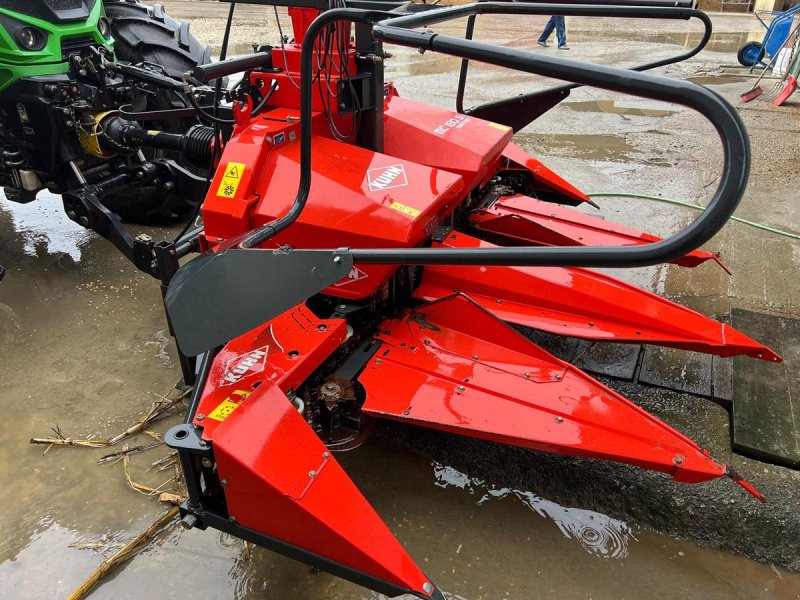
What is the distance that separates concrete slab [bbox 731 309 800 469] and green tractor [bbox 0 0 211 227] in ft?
8.88

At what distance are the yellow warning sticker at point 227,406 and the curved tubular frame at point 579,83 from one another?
0.49m

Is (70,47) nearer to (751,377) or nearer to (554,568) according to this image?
(554,568)

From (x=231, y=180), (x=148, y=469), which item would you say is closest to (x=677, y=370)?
(x=231, y=180)

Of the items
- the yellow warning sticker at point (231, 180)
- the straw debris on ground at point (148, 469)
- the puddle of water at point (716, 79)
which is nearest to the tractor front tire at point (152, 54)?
the yellow warning sticker at point (231, 180)

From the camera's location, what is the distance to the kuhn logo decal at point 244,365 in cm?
181

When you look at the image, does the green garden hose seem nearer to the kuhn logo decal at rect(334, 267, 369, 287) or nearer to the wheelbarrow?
the kuhn logo decal at rect(334, 267, 369, 287)

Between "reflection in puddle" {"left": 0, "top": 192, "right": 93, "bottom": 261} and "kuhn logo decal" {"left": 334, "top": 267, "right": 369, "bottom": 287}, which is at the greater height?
"kuhn logo decal" {"left": 334, "top": 267, "right": 369, "bottom": 287}

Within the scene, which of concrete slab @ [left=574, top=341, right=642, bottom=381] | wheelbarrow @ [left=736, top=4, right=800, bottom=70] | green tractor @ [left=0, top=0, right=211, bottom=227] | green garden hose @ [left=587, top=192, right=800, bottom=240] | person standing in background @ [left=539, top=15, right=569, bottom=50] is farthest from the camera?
person standing in background @ [left=539, top=15, right=569, bottom=50]

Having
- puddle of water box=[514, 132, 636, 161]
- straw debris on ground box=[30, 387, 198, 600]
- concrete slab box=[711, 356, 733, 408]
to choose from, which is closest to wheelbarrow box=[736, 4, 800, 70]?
puddle of water box=[514, 132, 636, 161]

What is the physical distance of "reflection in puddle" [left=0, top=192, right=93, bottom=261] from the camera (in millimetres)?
3720

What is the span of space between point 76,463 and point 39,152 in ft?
5.41

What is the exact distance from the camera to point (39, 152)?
3016 millimetres

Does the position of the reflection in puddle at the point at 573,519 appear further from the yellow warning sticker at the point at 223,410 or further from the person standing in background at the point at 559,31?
the person standing in background at the point at 559,31

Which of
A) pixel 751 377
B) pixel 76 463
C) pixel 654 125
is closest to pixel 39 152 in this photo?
pixel 76 463
